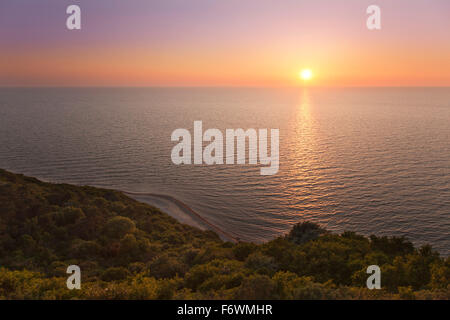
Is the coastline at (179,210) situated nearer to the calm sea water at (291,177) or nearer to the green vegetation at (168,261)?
the calm sea water at (291,177)

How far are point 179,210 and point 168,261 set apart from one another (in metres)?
27.3

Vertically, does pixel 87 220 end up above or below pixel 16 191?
below

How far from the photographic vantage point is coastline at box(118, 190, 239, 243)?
40.5m

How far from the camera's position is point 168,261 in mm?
18609

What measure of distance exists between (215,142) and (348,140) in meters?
40.9

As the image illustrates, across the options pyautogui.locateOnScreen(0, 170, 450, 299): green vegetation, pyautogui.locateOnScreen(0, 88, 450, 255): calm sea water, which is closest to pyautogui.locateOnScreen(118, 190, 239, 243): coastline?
pyautogui.locateOnScreen(0, 88, 450, 255): calm sea water

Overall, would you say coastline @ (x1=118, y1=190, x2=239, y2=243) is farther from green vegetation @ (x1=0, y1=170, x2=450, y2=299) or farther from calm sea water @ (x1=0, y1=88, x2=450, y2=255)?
green vegetation @ (x1=0, y1=170, x2=450, y2=299)

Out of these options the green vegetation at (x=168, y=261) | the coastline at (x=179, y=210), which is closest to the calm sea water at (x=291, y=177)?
the coastline at (x=179, y=210)

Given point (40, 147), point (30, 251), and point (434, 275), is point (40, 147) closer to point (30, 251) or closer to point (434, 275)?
point (30, 251)

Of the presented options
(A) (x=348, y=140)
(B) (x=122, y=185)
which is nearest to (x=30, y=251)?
(B) (x=122, y=185)

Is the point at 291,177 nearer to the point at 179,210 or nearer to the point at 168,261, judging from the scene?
the point at 179,210

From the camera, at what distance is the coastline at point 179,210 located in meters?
40.5

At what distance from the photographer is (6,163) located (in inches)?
2566
